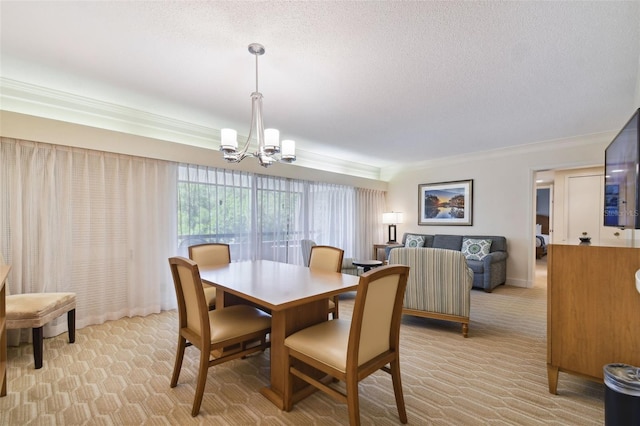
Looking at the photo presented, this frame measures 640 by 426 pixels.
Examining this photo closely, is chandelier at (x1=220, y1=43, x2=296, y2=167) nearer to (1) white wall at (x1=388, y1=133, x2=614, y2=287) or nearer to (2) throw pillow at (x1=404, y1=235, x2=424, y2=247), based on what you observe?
(2) throw pillow at (x1=404, y1=235, x2=424, y2=247)

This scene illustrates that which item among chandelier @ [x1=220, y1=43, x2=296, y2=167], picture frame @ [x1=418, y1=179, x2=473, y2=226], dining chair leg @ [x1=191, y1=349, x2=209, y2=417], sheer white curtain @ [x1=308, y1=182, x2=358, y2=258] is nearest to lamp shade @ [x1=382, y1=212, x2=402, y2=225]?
picture frame @ [x1=418, y1=179, x2=473, y2=226]

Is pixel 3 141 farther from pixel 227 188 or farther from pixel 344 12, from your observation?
pixel 344 12

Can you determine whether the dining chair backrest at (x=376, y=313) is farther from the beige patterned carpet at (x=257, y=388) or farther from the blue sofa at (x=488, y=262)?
the blue sofa at (x=488, y=262)

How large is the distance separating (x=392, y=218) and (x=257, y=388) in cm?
499

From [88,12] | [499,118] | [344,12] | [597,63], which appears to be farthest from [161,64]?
[499,118]

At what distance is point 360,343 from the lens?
1.51m

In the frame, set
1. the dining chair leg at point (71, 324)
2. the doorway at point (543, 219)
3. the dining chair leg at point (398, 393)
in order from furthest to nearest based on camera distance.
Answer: the doorway at point (543, 219) → the dining chair leg at point (71, 324) → the dining chair leg at point (398, 393)

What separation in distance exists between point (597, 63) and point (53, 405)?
15.2 feet

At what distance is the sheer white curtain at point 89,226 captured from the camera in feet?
9.09

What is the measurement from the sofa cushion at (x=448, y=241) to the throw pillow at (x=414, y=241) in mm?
252

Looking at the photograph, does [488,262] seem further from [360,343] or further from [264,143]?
[264,143]

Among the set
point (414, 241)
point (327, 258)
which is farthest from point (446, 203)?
point (327, 258)

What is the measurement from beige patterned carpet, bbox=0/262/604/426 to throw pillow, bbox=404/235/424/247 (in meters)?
3.01

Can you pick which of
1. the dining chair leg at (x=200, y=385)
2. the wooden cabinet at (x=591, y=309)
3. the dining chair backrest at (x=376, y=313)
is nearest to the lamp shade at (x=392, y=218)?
the wooden cabinet at (x=591, y=309)
